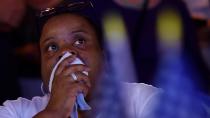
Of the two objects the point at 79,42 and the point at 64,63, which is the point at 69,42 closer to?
the point at 79,42

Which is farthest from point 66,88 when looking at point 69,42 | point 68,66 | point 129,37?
point 129,37

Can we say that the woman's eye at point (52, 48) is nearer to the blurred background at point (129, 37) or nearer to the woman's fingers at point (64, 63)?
the woman's fingers at point (64, 63)

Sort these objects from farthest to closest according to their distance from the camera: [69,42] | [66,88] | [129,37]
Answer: [129,37] < [69,42] < [66,88]

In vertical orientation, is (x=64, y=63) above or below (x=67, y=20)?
below

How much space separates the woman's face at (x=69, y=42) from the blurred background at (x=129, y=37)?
38 centimetres

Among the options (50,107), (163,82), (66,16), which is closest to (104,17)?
(163,82)

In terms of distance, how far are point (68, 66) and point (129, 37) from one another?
0.74 meters

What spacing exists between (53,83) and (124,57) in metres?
0.67

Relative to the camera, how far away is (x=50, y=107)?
1.10 metres

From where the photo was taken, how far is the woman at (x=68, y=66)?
1.09m

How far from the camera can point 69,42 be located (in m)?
1.23

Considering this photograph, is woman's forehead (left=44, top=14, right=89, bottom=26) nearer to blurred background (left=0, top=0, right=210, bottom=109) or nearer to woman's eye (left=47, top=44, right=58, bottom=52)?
woman's eye (left=47, top=44, right=58, bottom=52)

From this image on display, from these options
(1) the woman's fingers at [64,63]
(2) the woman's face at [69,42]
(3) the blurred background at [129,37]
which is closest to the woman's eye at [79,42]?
(2) the woman's face at [69,42]

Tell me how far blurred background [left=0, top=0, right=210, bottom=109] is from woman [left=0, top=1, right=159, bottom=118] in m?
0.38
